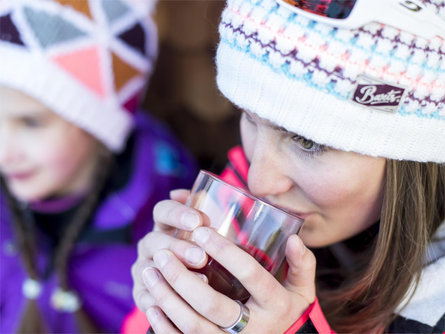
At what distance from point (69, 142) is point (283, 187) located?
891 mm

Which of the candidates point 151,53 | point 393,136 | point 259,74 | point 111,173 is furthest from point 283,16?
point 111,173

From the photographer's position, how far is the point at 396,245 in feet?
2.95

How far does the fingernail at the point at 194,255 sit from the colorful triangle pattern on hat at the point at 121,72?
35.2 inches

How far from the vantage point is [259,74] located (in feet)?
2.53

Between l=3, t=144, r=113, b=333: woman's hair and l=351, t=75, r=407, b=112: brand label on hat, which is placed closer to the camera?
l=351, t=75, r=407, b=112: brand label on hat

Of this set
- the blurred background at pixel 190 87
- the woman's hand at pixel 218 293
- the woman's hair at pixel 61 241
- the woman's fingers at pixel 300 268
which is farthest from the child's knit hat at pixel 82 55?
the woman's fingers at pixel 300 268

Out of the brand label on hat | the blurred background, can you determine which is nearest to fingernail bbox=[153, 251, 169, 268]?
the brand label on hat

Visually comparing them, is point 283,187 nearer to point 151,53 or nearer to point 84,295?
point 151,53

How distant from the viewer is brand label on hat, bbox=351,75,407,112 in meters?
0.72

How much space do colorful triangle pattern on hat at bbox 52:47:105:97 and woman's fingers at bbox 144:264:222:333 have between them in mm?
840

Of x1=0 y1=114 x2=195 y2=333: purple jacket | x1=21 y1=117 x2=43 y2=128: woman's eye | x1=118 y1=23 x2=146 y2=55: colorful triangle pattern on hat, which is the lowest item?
x1=0 y1=114 x2=195 y2=333: purple jacket

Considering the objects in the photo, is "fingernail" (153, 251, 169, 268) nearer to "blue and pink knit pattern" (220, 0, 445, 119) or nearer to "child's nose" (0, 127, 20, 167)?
"blue and pink knit pattern" (220, 0, 445, 119)

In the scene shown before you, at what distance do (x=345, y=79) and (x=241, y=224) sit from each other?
0.29 m

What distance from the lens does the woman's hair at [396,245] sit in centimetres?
85
